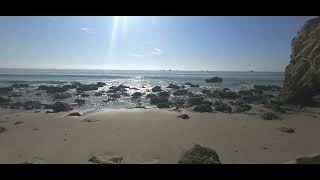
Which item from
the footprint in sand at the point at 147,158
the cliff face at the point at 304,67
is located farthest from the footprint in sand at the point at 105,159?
the cliff face at the point at 304,67

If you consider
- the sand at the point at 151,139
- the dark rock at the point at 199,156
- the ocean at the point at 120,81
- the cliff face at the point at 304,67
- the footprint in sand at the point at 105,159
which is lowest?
the ocean at the point at 120,81

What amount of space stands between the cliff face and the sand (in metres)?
3.80

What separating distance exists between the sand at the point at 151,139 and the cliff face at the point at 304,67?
3.80 meters

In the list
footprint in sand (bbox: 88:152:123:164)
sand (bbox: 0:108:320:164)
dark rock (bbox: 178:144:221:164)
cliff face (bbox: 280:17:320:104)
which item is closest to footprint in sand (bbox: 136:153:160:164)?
sand (bbox: 0:108:320:164)

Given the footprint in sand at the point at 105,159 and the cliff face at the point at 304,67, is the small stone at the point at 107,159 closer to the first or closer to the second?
the footprint in sand at the point at 105,159

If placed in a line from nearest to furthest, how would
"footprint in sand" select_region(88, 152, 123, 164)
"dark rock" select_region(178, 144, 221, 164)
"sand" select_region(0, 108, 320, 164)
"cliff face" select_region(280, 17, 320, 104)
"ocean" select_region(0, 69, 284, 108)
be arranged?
"dark rock" select_region(178, 144, 221, 164) < "footprint in sand" select_region(88, 152, 123, 164) < "sand" select_region(0, 108, 320, 164) < "cliff face" select_region(280, 17, 320, 104) < "ocean" select_region(0, 69, 284, 108)

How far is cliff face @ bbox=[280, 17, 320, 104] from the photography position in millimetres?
14984

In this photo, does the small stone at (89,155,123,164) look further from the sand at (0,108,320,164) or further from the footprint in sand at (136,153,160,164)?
the footprint in sand at (136,153,160,164)

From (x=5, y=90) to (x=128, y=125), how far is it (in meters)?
20.5

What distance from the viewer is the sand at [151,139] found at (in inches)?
268

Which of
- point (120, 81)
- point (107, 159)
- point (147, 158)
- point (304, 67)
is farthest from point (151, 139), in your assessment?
point (120, 81)
